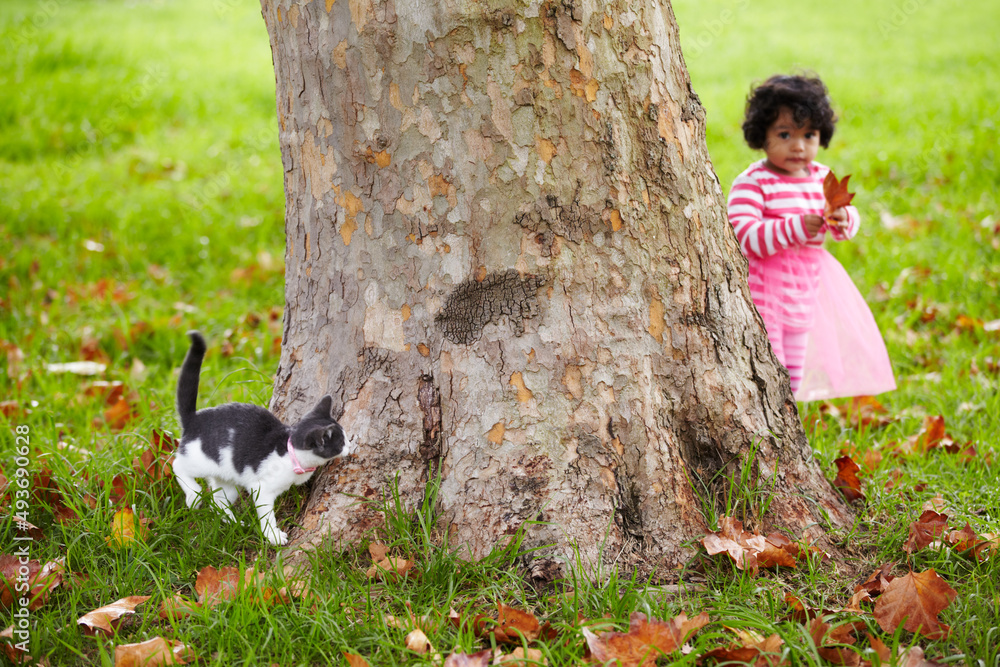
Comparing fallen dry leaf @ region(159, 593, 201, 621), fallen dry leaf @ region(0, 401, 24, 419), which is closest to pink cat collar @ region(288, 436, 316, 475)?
fallen dry leaf @ region(159, 593, 201, 621)

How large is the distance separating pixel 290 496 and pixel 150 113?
20.4 feet

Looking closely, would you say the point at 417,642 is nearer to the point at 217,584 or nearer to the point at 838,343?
the point at 217,584

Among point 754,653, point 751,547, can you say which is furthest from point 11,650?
point 751,547

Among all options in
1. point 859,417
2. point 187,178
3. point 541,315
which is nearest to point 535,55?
point 541,315

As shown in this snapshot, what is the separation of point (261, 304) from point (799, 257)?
9.59ft

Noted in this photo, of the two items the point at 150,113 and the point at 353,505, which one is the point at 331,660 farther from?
the point at 150,113

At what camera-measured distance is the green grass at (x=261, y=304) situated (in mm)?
1841

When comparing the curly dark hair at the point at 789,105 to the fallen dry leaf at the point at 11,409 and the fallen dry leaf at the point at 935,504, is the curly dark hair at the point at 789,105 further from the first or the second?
the fallen dry leaf at the point at 11,409

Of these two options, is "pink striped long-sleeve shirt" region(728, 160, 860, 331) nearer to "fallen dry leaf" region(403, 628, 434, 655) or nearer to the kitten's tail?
"fallen dry leaf" region(403, 628, 434, 655)

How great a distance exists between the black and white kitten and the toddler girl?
5.54ft

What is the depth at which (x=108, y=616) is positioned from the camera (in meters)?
1.84

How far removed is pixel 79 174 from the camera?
230 inches

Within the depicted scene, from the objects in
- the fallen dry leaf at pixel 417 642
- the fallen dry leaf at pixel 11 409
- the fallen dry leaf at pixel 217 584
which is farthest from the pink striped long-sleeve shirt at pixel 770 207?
the fallen dry leaf at pixel 11 409

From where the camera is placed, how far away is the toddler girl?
9.20 ft
